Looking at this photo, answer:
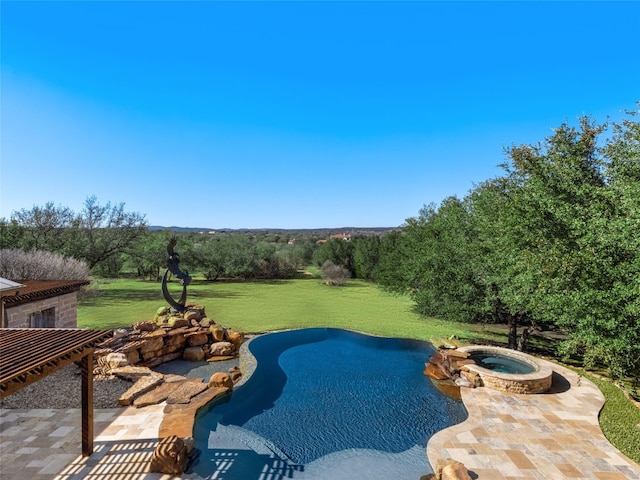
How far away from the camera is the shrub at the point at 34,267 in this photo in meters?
18.6

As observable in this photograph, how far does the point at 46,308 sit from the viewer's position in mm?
12250

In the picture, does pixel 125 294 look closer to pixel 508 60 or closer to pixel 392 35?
pixel 392 35

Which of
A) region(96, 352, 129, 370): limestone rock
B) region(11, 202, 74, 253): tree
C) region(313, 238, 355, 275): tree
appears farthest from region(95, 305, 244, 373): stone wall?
region(313, 238, 355, 275): tree

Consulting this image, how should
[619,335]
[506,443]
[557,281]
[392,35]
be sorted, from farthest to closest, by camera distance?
[392,35] → [557,281] → [619,335] → [506,443]

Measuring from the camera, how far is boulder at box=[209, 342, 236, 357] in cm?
1353

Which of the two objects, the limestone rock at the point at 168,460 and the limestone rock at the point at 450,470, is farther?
the limestone rock at the point at 168,460

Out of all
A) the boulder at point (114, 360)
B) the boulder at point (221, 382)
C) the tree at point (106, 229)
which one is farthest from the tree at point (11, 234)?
the boulder at point (221, 382)

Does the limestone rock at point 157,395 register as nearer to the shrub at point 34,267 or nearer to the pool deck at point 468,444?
the pool deck at point 468,444

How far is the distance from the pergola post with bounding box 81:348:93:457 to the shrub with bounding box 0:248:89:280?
16279mm

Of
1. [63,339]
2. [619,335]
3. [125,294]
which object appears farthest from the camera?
[125,294]

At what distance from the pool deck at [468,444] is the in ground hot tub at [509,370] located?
62 centimetres

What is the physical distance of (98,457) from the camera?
6465 millimetres

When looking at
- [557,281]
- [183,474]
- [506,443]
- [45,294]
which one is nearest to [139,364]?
[45,294]

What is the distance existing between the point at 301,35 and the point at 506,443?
52.4 ft
